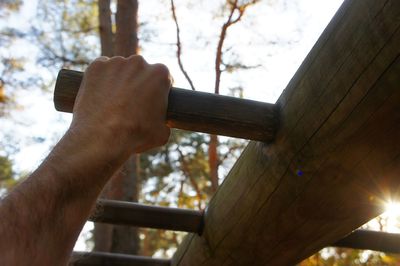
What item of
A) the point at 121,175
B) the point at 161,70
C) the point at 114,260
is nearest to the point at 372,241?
the point at 114,260

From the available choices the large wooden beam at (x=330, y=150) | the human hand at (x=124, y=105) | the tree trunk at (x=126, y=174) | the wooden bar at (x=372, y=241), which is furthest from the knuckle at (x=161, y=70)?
the tree trunk at (x=126, y=174)

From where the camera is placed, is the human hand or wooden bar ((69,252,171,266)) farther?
wooden bar ((69,252,171,266))

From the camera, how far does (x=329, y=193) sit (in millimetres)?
1142

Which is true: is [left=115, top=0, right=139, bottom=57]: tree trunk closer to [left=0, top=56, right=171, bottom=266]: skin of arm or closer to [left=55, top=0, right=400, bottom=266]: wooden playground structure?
[left=55, top=0, right=400, bottom=266]: wooden playground structure

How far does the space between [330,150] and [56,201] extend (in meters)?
0.60

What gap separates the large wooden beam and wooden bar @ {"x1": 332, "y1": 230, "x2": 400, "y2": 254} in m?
0.74

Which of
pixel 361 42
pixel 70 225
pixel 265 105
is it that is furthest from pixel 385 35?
pixel 70 225

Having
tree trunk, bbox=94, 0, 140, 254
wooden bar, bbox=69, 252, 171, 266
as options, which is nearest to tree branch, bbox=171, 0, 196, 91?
tree trunk, bbox=94, 0, 140, 254

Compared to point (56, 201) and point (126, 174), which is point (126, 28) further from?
point (56, 201)

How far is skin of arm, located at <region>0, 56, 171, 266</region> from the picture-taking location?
0.78 m

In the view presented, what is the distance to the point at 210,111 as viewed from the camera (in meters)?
1.11

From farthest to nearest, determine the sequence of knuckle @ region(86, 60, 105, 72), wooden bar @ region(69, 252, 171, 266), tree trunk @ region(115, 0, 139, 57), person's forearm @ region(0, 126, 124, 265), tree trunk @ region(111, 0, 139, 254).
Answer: tree trunk @ region(115, 0, 139, 57)
tree trunk @ region(111, 0, 139, 254)
wooden bar @ region(69, 252, 171, 266)
knuckle @ region(86, 60, 105, 72)
person's forearm @ region(0, 126, 124, 265)

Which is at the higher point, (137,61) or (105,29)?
(105,29)

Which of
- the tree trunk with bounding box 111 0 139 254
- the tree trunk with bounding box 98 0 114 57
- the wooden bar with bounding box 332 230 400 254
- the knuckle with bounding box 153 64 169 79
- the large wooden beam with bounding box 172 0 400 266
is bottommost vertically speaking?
the wooden bar with bounding box 332 230 400 254
